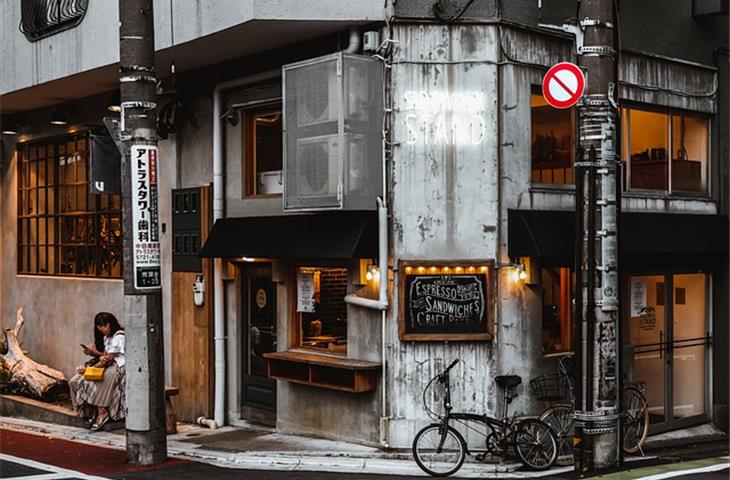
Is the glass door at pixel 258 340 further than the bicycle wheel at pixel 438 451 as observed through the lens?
Yes

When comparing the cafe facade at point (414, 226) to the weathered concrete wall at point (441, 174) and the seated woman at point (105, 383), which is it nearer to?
the weathered concrete wall at point (441, 174)

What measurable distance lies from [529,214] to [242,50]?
501 centimetres

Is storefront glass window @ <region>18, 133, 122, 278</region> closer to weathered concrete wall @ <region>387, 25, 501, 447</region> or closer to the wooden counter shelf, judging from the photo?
the wooden counter shelf

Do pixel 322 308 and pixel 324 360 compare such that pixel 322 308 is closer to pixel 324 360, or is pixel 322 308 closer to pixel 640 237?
pixel 324 360

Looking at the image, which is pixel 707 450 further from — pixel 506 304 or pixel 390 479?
pixel 390 479

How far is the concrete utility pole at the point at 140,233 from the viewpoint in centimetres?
1198

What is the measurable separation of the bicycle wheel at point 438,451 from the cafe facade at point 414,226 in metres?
0.80

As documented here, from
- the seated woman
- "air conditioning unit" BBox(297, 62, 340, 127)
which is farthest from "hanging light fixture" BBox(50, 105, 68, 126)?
"air conditioning unit" BBox(297, 62, 340, 127)

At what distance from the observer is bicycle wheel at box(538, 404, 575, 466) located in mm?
12328

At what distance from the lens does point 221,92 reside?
1537 cm

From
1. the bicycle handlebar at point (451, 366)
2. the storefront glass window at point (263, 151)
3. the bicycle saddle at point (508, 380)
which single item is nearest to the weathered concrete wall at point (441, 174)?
the bicycle handlebar at point (451, 366)

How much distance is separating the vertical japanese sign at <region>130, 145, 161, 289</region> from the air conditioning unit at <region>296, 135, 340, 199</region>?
6.51 ft

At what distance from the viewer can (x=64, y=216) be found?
1983cm

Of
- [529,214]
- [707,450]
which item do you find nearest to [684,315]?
[707,450]
